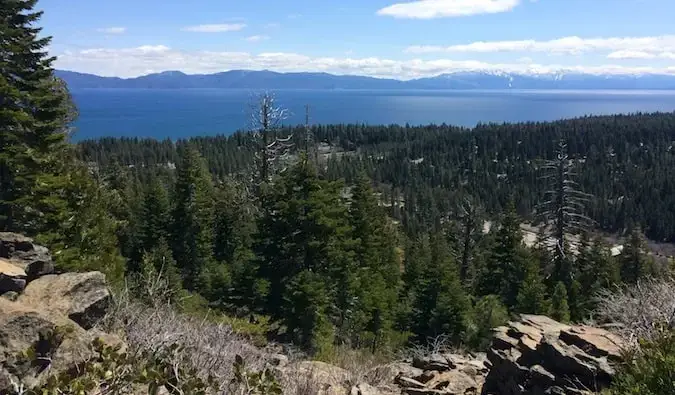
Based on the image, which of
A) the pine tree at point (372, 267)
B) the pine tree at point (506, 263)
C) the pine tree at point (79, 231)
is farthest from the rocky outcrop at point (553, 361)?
the pine tree at point (506, 263)

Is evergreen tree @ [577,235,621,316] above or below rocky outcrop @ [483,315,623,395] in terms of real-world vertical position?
below

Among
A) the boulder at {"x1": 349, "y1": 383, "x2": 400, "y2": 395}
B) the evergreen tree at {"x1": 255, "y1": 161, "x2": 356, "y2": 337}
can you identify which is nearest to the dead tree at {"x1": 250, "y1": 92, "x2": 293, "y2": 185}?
the evergreen tree at {"x1": 255, "y1": 161, "x2": 356, "y2": 337}

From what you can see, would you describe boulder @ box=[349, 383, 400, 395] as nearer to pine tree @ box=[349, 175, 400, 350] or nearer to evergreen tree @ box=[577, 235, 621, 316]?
pine tree @ box=[349, 175, 400, 350]

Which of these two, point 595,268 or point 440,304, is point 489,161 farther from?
point 440,304

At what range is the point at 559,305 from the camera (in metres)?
27.9

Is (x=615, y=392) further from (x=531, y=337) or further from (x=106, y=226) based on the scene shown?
(x=106, y=226)

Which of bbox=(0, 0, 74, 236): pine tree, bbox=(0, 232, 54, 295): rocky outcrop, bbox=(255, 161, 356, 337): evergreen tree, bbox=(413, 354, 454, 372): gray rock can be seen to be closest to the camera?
bbox=(0, 232, 54, 295): rocky outcrop

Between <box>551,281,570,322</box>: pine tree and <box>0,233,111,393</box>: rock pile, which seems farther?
<box>551,281,570,322</box>: pine tree

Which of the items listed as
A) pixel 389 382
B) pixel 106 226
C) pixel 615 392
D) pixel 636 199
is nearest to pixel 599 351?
pixel 615 392

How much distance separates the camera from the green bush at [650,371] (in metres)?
5.72

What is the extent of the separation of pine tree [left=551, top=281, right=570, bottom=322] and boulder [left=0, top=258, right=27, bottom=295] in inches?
960

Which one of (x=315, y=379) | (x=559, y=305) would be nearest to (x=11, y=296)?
(x=315, y=379)

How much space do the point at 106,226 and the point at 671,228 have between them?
11366 cm

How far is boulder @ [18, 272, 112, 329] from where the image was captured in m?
6.34
